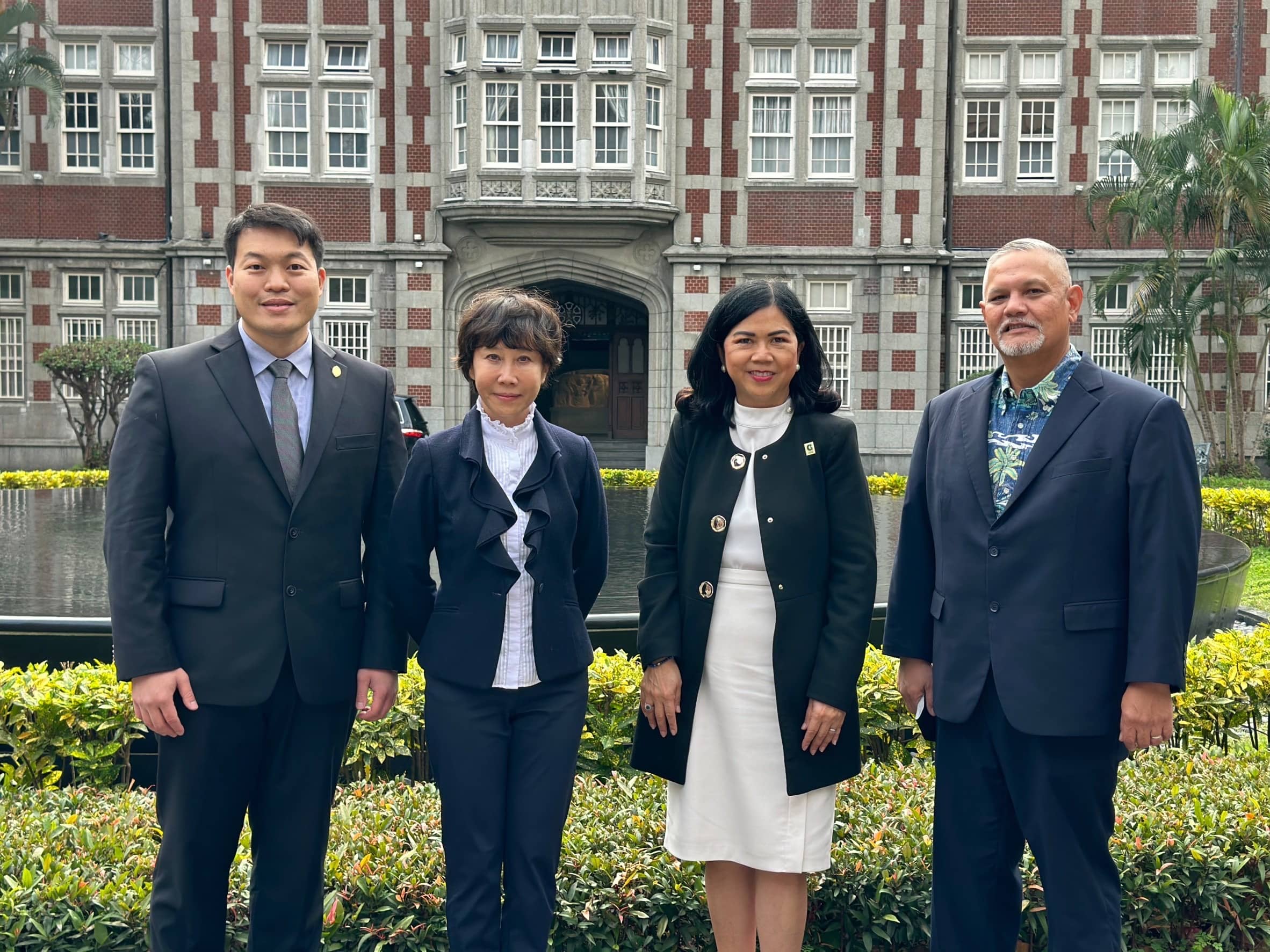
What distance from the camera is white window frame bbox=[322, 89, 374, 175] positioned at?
70.3 ft

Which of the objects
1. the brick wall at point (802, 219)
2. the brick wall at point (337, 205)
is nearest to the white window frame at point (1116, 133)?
the brick wall at point (802, 219)

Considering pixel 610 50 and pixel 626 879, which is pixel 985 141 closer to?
pixel 610 50

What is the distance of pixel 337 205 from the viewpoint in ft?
70.7

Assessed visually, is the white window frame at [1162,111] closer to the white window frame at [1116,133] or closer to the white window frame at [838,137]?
the white window frame at [1116,133]

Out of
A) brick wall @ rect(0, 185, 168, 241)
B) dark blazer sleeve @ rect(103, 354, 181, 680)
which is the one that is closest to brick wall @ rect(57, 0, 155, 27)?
brick wall @ rect(0, 185, 168, 241)

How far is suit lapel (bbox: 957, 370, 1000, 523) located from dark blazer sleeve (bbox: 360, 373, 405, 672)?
1446 millimetres

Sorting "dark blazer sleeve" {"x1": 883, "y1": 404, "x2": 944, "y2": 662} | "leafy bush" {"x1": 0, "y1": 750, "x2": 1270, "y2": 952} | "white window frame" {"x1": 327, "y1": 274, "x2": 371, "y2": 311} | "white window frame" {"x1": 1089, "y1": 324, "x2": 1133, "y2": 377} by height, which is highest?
"white window frame" {"x1": 327, "y1": 274, "x2": 371, "y2": 311}

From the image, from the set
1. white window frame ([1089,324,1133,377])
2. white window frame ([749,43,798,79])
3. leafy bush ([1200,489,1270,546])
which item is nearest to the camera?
leafy bush ([1200,489,1270,546])

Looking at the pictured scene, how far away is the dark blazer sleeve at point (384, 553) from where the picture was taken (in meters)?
3.03

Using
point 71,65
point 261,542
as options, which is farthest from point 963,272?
point 261,542

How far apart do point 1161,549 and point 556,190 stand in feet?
62.3

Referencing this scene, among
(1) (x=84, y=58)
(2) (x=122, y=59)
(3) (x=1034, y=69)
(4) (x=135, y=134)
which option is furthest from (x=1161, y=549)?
(1) (x=84, y=58)

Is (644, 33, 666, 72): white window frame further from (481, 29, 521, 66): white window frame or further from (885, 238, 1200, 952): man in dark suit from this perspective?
(885, 238, 1200, 952): man in dark suit

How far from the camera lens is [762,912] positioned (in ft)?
10.1
